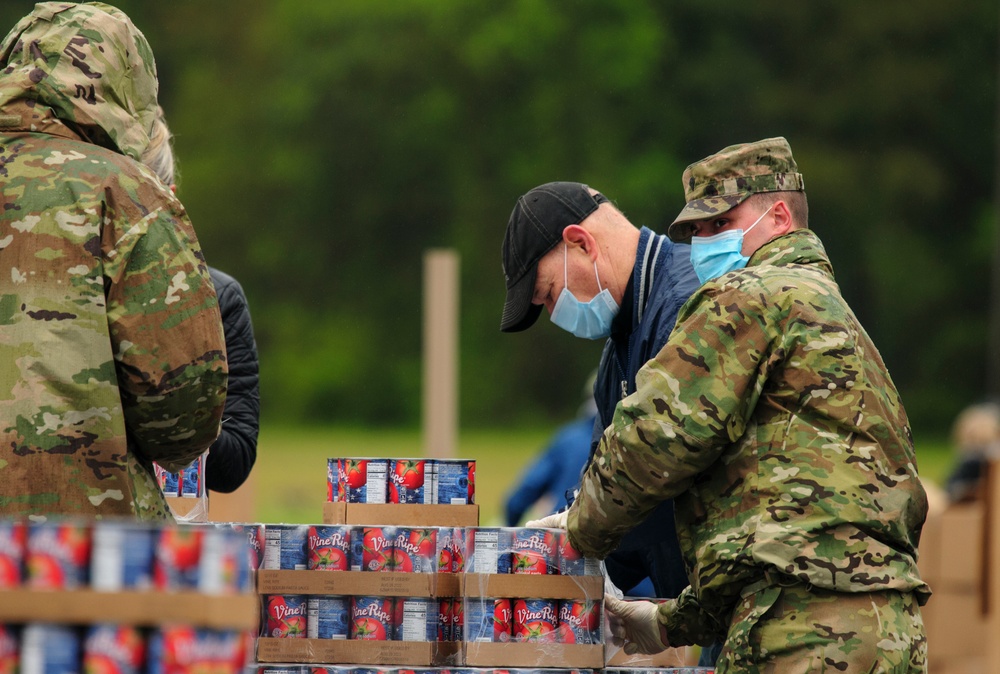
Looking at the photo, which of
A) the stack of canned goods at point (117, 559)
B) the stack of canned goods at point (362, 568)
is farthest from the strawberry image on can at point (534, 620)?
the stack of canned goods at point (117, 559)

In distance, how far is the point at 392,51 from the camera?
35219mm

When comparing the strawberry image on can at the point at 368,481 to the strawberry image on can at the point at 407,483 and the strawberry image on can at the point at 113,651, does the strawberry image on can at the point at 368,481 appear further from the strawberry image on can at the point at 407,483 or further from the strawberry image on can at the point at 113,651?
the strawberry image on can at the point at 113,651

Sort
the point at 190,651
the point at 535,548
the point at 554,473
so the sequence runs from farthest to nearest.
A: the point at 554,473
the point at 535,548
the point at 190,651

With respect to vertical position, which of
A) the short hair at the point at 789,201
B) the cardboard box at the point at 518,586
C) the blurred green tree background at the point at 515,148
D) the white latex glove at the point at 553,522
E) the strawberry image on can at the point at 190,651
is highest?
the blurred green tree background at the point at 515,148

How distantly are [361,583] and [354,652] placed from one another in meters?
0.21

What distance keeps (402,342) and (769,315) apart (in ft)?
100

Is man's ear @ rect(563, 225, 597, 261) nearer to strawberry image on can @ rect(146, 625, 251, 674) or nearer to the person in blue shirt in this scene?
strawberry image on can @ rect(146, 625, 251, 674)

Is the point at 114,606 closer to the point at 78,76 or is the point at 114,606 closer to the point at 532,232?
the point at 78,76

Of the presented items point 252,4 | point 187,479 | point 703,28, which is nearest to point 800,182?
point 187,479

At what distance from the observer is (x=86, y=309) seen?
138 inches

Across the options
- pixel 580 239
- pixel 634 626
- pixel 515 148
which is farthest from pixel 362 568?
pixel 515 148

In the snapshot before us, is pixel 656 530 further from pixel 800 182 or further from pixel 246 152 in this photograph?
pixel 246 152

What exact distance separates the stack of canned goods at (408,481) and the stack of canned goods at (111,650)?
76.5 inches

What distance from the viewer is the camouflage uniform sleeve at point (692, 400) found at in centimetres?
381
